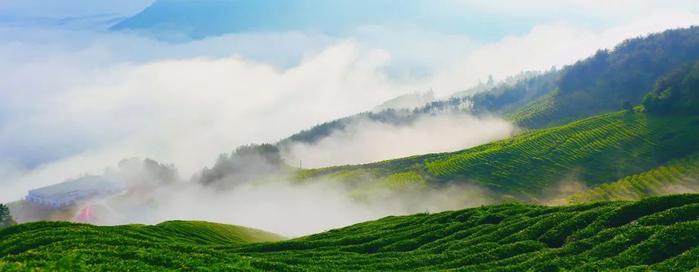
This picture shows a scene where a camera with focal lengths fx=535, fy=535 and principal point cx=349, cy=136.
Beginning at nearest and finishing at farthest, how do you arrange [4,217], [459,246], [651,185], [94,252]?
1. [94,252]
2. [459,246]
3. [651,185]
4. [4,217]

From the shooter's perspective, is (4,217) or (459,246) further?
(4,217)

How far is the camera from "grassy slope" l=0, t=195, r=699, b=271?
156ft

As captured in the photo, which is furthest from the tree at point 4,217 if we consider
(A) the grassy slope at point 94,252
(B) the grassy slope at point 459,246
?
(B) the grassy slope at point 459,246

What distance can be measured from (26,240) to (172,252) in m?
21.4

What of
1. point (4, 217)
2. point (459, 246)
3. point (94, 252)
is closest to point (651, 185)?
point (459, 246)

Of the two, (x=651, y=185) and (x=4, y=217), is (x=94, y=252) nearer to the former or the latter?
(x=4, y=217)

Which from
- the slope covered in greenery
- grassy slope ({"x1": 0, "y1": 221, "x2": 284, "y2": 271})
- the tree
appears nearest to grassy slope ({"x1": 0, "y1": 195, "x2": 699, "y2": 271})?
grassy slope ({"x1": 0, "y1": 221, "x2": 284, "y2": 271})

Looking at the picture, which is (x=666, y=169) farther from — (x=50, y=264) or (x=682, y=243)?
(x=50, y=264)

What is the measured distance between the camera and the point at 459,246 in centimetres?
6594

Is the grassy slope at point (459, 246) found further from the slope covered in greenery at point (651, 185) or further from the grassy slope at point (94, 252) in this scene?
the slope covered in greenery at point (651, 185)

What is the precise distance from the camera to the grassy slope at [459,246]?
4744 cm

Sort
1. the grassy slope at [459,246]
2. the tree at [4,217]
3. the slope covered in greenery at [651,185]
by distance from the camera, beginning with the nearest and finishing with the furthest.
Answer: the grassy slope at [459,246]
the tree at [4,217]
the slope covered in greenery at [651,185]

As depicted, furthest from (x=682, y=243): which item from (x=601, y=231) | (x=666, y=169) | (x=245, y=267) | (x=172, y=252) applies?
(x=666, y=169)

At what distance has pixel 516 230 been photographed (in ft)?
225
